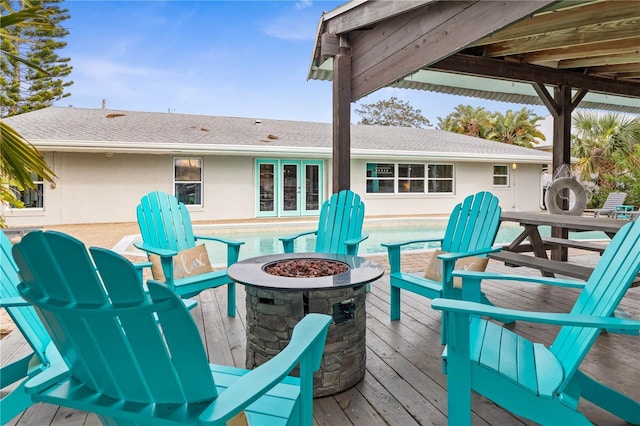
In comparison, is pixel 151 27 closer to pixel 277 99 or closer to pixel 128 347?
pixel 277 99

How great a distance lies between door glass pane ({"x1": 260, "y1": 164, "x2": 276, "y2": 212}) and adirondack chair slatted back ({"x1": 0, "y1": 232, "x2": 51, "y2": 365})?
10.5 metres

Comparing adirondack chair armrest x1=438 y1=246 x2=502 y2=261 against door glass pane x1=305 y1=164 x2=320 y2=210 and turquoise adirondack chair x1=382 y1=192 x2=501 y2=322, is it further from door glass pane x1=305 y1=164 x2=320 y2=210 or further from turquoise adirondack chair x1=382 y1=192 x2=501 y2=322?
door glass pane x1=305 y1=164 x2=320 y2=210

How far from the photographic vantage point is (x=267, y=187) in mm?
12344

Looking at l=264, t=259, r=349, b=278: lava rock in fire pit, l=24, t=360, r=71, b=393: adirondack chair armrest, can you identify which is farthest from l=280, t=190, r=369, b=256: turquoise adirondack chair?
l=24, t=360, r=71, b=393: adirondack chair armrest

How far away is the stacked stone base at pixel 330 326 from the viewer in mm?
2088

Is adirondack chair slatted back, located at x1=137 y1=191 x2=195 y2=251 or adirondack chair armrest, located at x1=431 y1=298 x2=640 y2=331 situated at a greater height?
adirondack chair slatted back, located at x1=137 y1=191 x2=195 y2=251

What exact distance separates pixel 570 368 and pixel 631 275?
0.40 meters

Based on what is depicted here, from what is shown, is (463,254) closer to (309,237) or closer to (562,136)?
(562,136)

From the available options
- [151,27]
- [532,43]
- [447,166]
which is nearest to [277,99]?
[151,27]

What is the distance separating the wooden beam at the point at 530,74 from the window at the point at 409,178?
27.3ft

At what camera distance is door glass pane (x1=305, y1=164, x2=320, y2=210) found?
41.7 feet

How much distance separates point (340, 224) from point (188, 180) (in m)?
8.79

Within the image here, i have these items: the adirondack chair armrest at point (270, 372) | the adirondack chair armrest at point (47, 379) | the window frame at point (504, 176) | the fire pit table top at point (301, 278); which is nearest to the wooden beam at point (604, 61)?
the fire pit table top at point (301, 278)

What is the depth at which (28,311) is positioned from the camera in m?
1.75
